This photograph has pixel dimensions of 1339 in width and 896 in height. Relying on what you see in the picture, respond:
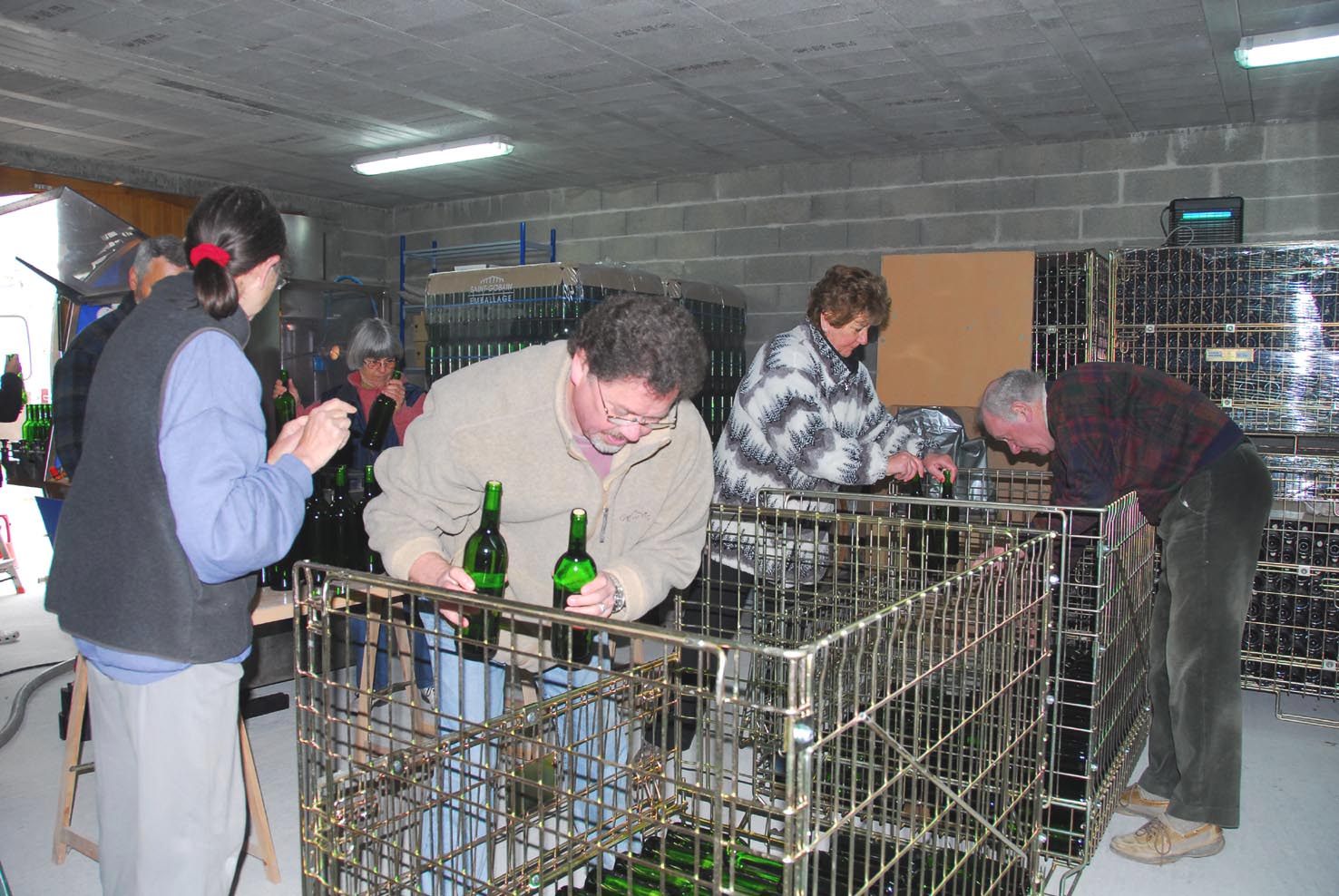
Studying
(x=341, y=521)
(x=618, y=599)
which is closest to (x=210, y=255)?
(x=618, y=599)

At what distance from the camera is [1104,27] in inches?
152

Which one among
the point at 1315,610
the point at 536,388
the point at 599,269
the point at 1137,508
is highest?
the point at 599,269

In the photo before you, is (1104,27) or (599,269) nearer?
(1104,27)

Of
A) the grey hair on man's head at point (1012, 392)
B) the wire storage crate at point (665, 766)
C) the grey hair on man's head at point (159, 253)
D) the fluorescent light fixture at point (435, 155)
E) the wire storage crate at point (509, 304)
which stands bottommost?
the wire storage crate at point (665, 766)

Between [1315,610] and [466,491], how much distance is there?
3789mm

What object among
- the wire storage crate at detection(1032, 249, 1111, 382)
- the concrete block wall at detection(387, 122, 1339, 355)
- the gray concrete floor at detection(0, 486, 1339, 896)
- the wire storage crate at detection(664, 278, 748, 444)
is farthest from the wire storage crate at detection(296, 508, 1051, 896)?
the concrete block wall at detection(387, 122, 1339, 355)

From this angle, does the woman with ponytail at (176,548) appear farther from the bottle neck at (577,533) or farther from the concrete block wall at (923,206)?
the concrete block wall at (923,206)

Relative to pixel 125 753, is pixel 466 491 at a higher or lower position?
higher

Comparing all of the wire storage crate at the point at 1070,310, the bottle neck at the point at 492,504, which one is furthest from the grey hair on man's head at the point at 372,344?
the wire storage crate at the point at 1070,310

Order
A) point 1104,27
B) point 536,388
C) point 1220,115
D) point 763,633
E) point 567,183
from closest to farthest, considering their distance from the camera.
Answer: point 536,388
point 763,633
point 1104,27
point 1220,115
point 567,183

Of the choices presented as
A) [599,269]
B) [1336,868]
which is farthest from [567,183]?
[1336,868]

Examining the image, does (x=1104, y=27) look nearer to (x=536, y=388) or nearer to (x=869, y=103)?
(x=869, y=103)

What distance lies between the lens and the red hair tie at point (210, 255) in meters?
1.59

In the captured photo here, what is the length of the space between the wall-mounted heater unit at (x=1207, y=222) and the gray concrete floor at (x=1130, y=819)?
90.8 inches
